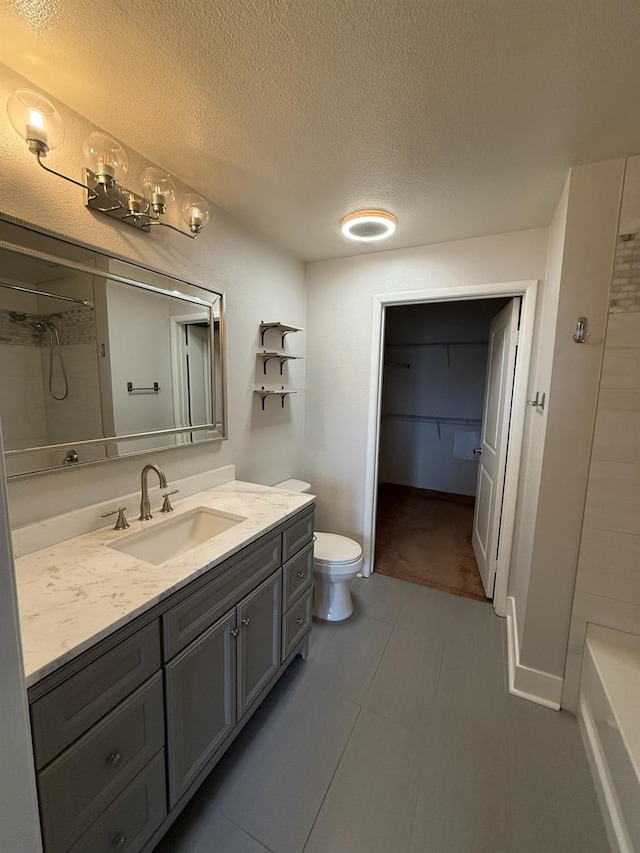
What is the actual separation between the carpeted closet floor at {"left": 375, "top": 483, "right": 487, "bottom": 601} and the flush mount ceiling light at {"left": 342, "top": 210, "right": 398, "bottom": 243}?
2329mm

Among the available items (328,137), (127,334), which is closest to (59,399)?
(127,334)

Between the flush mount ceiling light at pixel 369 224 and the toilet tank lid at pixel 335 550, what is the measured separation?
1.82m

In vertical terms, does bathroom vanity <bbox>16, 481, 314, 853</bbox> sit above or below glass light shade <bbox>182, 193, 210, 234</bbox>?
below

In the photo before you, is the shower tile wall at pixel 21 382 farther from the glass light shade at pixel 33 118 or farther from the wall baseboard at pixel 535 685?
the wall baseboard at pixel 535 685

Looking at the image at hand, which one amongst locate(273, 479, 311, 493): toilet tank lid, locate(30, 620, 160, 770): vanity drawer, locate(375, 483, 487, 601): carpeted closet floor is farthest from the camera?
locate(375, 483, 487, 601): carpeted closet floor

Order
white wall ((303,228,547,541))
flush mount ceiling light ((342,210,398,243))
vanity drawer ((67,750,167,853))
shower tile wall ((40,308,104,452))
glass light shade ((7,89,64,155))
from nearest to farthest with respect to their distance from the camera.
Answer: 1. vanity drawer ((67,750,167,853))
2. glass light shade ((7,89,64,155))
3. shower tile wall ((40,308,104,452))
4. flush mount ceiling light ((342,210,398,243))
5. white wall ((303,228,547,541))

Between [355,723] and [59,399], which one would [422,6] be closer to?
[59,399]

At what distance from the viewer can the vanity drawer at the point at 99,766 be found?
29.6 inches

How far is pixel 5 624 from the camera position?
0.56m

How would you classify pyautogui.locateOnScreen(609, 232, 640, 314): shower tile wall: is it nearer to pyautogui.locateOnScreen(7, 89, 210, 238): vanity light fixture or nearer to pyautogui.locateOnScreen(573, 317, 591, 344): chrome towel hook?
pyautogui.locateOnScreen(573, 317, 591, 344): chrome towel hook

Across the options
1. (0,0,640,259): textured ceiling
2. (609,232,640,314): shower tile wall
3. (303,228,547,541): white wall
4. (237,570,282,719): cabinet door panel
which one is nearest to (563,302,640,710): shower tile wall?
(609,232,640,314): shower tile wall

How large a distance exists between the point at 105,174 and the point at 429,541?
10.8ft

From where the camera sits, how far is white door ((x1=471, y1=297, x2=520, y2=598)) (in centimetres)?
220

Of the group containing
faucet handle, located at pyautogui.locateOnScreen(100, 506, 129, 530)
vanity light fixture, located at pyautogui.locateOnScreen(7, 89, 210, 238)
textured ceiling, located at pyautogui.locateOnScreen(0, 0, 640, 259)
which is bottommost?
faucet handle, located at pyautogui.locateOnScreen(100, 506, 129, 530)
